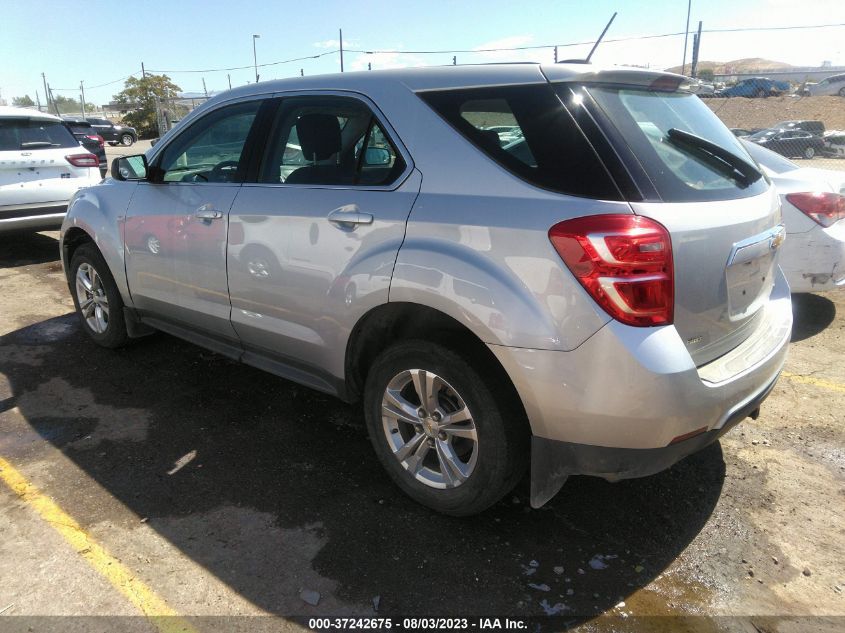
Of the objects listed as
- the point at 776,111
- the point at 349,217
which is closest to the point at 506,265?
the point at 349,217

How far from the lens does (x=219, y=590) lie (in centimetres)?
239

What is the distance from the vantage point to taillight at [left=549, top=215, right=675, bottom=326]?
2096mm

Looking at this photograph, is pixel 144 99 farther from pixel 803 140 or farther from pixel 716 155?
pixel 716 155

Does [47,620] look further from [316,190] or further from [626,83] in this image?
[626,83]

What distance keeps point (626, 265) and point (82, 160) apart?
7.73 metres

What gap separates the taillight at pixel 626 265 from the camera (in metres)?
2.10

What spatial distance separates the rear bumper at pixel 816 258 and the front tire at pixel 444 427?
11.4 ft

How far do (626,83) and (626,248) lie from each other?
0.83 m

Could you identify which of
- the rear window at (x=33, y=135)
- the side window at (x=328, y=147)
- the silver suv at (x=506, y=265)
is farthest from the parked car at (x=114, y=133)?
the silver suv at (x=506, y=265)

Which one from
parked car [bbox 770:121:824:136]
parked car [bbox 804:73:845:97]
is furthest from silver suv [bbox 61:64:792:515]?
parked car [bbox 804:73:845:97]

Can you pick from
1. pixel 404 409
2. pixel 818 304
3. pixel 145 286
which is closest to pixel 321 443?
pixel 404 409

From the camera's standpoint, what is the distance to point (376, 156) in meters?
2.80

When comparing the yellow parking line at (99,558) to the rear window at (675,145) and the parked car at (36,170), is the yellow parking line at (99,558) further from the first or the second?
the parked car at (36,170)

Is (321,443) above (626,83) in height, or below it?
below
